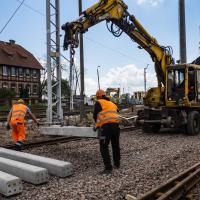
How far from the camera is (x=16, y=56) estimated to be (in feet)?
221

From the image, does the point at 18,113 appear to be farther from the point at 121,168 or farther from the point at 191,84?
the point at 191,84

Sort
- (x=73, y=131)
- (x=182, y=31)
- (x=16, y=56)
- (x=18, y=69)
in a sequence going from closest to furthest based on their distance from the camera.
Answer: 1. (x=73, y=131)
2. (x=182, y=31)
3. (x=18, y=69)
4. (x=16, y=56)

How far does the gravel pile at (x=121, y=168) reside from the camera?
6645 millimetres

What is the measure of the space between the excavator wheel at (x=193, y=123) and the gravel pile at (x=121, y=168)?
114 cm

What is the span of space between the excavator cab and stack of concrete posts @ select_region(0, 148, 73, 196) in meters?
8.60

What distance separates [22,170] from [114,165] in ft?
7.73

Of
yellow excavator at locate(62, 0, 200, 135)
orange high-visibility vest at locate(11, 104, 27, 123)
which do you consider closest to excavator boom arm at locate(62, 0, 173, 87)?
yellow excavator at locate(62, 0, 200, 135)

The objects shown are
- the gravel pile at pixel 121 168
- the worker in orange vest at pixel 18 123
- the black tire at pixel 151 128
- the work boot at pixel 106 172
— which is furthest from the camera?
the black tire at pixel 151 128

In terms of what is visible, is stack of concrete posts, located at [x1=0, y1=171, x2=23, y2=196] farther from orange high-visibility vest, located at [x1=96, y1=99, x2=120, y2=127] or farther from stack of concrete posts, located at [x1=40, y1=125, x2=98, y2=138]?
stack of concrete posts, located at [x1=40, y1=125, x2=98, y2=138]

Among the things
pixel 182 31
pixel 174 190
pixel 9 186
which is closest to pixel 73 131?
pixel 9 186

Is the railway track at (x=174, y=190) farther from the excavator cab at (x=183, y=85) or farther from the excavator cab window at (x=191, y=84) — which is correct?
the excavator cab window at (x=191, y=84)

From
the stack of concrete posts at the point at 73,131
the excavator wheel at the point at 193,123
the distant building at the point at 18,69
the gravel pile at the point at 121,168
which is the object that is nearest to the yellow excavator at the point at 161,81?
the excavator wheel at the point at 193,123

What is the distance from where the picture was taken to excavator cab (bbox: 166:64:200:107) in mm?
15406

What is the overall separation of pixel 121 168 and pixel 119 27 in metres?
8.24
